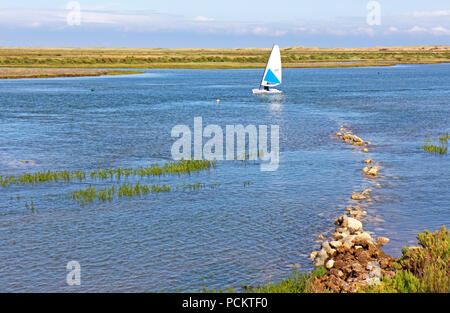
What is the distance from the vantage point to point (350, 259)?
1609 cm

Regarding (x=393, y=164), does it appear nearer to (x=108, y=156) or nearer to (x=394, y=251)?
(x=394, y=251)

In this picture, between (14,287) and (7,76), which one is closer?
(14,287)

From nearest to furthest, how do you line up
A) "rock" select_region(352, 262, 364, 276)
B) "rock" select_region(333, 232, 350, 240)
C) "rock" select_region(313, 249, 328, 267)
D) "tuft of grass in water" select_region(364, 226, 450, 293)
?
"tuft of grass in water" select_region(364, 226, 450, 293), "rock" select_region(352, 262, 364, 276), "rock" select_region(313, 249, 328, 267), "rock" select_region(333, 232, 350, 240)

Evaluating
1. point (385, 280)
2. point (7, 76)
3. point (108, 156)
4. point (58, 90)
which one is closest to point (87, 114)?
point (108, 156)

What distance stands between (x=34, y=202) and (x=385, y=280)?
15871 millimetres

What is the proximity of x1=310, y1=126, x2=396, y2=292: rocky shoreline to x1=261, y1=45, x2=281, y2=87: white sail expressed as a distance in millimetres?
59721

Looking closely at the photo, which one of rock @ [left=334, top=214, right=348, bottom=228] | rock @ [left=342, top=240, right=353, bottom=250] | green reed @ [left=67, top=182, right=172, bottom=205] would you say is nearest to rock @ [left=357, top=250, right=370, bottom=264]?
rock @ [left=342, top=240, right=353, bottom=250]

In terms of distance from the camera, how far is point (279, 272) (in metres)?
16.0

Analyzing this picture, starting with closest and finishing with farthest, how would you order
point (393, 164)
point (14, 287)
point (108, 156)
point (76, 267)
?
point (14, 287) → point (76, 267) → point (393, 164) → point (108, 156)

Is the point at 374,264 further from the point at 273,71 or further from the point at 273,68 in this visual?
the point at 273,71

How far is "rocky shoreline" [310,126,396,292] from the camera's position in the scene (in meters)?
14.1

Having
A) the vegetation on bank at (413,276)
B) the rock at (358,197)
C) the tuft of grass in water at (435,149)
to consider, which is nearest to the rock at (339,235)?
the vegetation on bank at (413,276)

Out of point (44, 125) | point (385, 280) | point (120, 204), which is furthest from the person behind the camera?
point (44, 125)

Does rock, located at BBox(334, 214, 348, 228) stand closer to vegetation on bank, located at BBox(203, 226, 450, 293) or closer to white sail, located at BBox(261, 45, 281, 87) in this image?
vegetation on bank, located at BBox(203, 226, 450, 293)
